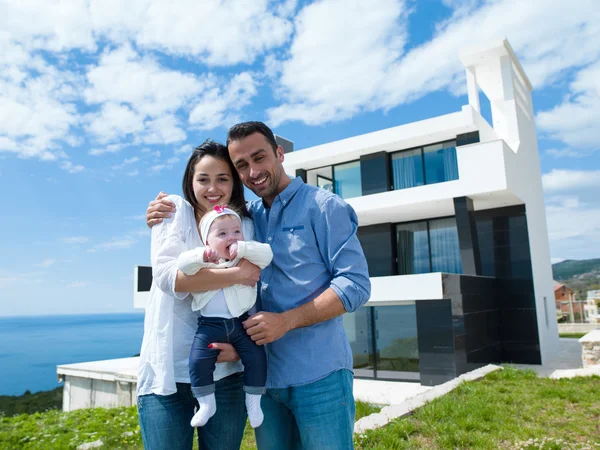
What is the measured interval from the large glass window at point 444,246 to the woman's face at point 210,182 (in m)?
13.9

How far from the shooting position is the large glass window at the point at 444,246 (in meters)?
15.4

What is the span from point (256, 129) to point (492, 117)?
636 inches

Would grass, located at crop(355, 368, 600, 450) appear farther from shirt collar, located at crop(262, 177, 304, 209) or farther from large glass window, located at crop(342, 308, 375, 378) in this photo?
large glass window, located at crop(342, 308, 375, 378)

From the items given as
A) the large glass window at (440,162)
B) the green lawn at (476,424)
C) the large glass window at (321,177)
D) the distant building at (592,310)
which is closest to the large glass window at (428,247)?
the large glass window at (440,162)

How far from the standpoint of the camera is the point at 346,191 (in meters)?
17.1

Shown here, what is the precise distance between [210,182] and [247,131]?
1.16 feet

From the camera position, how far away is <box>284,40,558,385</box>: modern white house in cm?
1298

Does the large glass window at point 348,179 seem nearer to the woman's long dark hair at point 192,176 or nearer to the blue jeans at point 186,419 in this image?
the woman's long dark hair at point 192,176

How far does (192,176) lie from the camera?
2641mm

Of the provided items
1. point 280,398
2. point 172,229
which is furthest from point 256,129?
point 280,398

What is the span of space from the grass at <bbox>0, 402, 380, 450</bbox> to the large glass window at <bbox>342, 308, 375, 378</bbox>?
7210 millimetres

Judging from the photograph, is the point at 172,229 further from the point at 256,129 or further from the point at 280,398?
the point at 280,398

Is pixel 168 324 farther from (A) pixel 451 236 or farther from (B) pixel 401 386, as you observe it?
(A) pixel 451 236

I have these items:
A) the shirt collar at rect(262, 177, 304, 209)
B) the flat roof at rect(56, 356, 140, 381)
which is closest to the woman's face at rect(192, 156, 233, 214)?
the shirt collar at rect(262, 177, 304, 209)
